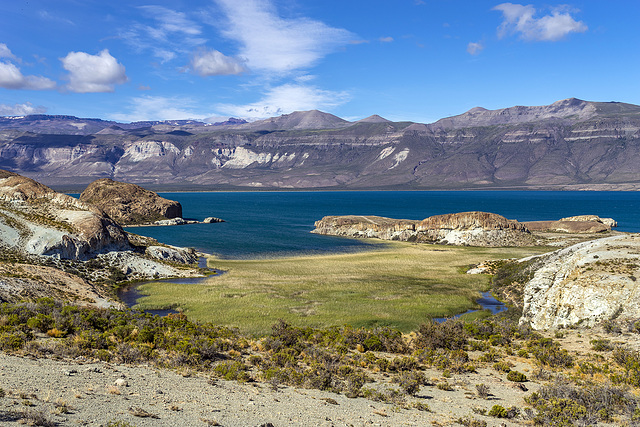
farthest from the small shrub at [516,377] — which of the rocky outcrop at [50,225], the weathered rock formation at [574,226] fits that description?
the weathered rock formation at [574,226]

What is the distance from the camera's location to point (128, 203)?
143 m

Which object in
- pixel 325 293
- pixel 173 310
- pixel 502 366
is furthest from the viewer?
pixel 325 293

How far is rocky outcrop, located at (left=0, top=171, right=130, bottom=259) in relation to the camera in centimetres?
5094

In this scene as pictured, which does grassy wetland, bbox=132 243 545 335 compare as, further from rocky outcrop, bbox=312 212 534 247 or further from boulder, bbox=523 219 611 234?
boulder, bbox=523 219 611 234

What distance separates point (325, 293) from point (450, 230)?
2480 inches

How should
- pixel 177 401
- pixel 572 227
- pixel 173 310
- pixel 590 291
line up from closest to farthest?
pixel 177 401
pixel 590 291
pixel 173 310
pixel 572 227

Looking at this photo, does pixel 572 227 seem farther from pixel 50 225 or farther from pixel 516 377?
pixel 50 225

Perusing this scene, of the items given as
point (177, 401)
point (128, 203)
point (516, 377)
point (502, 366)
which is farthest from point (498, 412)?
point (128, 203)

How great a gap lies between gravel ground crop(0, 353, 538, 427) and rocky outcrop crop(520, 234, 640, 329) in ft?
44.0

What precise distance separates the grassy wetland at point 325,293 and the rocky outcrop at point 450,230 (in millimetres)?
24010

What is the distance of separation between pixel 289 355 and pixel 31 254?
128 ft

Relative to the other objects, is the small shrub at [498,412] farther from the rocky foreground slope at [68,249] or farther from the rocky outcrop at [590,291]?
the rocky foreground slope at [68,249]

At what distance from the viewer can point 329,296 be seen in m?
48.0

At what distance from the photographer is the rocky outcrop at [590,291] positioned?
29969mm
